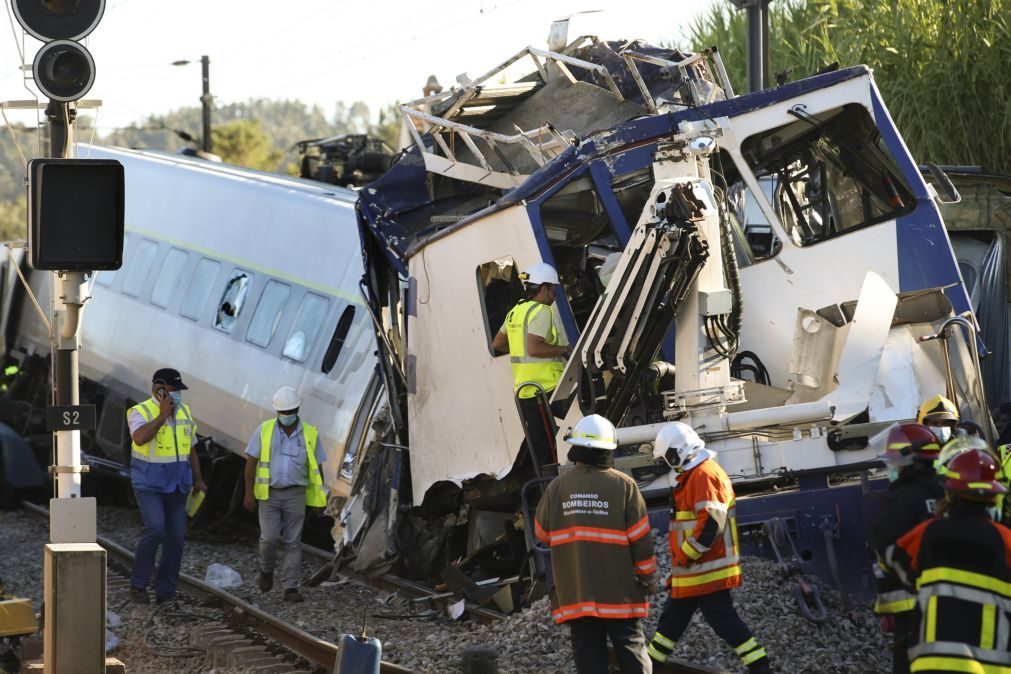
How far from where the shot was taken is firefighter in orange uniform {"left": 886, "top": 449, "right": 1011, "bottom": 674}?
17.7 ft

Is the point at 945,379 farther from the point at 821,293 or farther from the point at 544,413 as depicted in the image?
the point at 544,413

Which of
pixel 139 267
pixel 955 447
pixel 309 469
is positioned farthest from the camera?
pixel 139 267

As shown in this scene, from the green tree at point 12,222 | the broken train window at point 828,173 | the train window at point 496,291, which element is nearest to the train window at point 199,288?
the train window at point 496,291

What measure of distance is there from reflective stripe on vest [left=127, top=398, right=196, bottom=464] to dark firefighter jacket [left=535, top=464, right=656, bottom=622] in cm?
494

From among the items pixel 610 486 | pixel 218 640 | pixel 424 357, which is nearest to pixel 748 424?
pixel 610 486

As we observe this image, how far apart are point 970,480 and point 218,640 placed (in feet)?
19.6

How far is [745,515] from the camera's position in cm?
854

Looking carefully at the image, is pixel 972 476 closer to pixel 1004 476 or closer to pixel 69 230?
pixel 1004 476

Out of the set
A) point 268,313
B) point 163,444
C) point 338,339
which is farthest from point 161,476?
point 268,313

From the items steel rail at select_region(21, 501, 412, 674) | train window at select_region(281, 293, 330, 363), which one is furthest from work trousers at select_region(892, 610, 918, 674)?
train window at select_region(281, 293, 330, 363)

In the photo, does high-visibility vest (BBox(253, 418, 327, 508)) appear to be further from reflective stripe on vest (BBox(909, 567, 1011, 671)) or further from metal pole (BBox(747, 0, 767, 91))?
reflective stripe on vest (BBox(909, 567, 1011, 671))

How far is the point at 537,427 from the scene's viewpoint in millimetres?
9633

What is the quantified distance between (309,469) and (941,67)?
1243 centimetres

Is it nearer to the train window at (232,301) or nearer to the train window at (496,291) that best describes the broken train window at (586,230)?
the train window at (496,291)
